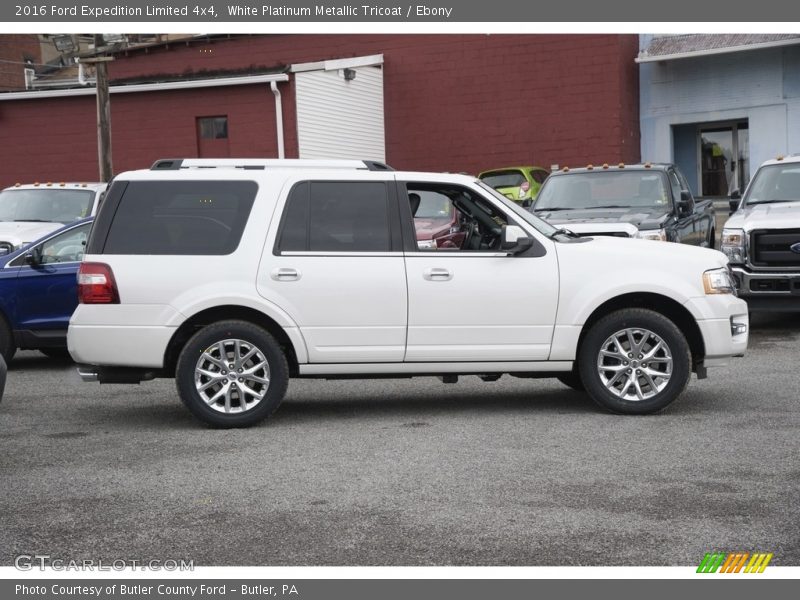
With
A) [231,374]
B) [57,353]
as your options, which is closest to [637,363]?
[231,374]

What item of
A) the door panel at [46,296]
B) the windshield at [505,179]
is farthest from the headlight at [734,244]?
the windshield at [505,179]

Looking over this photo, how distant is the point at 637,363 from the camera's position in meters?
8.62

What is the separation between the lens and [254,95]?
94.6 feet

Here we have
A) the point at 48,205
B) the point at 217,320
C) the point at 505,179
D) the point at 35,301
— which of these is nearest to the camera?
the point at 217,320

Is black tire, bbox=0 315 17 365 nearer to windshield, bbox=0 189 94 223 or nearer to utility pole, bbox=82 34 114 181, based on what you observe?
windshield, bbox=0 189 94 223

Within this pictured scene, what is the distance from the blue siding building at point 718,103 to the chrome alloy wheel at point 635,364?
2121cm

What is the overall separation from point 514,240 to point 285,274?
5.60 ft

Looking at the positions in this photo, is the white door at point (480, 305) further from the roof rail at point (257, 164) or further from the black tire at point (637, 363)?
the roof rail at point (257, 164)

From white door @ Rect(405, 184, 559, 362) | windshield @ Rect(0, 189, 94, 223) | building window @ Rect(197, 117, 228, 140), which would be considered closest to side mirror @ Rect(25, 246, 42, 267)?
windshield @ Rect(0, 189, 94, 223)

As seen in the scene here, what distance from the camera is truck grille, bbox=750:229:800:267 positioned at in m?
13.1

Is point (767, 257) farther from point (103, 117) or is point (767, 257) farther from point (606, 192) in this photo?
point (103, 117)

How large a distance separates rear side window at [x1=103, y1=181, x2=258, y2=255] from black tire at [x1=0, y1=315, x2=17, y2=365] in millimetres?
4028

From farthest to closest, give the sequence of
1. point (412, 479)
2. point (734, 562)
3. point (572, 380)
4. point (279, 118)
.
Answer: point (279, 118) → point (572, 380) → point (412, 479) → point (734, 562)

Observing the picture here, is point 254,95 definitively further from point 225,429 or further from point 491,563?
point 491,563
